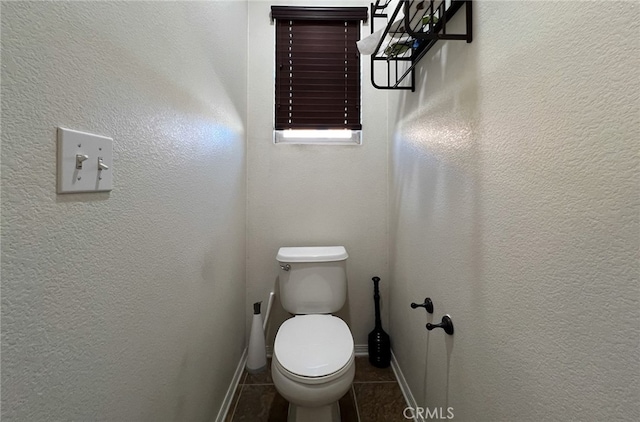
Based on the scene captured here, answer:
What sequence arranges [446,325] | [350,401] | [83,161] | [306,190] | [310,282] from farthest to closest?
[306,190] < [310,282] < [350,401] < [446,325] < [83,161]

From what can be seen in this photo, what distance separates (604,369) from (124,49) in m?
1.14

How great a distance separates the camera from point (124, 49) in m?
0.59

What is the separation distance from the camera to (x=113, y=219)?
1.87ft

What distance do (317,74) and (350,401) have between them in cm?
199

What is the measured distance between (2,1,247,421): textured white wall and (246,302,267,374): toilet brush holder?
43cm

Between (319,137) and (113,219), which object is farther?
(319,137)

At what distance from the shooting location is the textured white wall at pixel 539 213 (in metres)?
0.43

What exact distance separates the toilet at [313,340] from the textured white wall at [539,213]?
41 centimetres

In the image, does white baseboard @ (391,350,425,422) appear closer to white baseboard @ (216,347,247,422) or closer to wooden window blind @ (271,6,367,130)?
white baseboard @ (216,347,247,422)

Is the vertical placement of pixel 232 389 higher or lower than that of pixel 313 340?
lower

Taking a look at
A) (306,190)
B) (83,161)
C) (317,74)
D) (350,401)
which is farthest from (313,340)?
(317,74)

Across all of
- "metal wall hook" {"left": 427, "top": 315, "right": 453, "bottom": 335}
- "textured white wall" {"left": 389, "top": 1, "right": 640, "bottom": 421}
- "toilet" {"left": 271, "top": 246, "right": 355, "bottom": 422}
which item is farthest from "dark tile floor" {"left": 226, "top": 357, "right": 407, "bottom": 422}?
"metal wall hook" {"left": 427, "top": 315, "right": 453, "bottom": 335}

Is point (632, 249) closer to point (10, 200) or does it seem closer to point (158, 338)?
point (10, 200)
